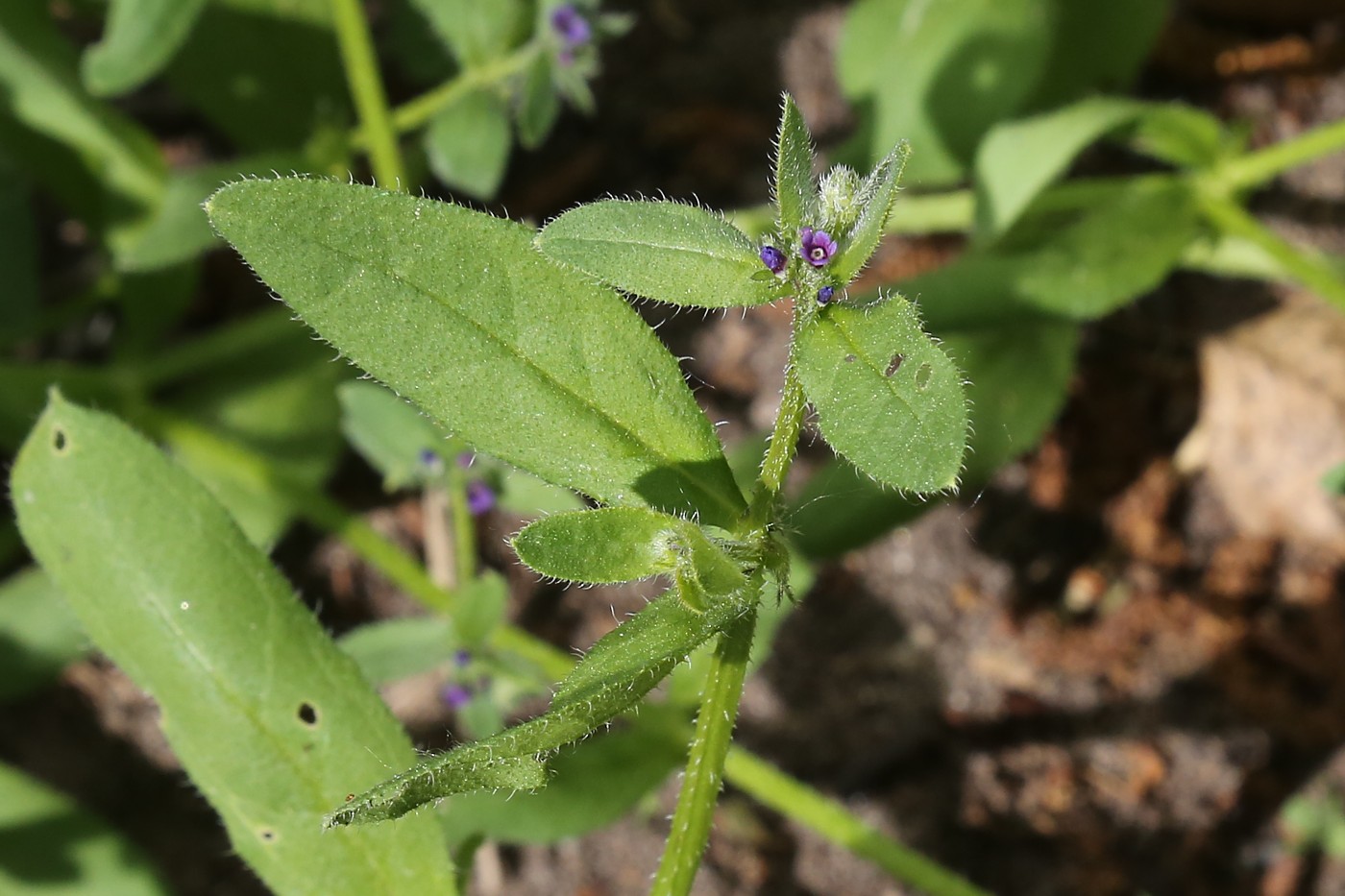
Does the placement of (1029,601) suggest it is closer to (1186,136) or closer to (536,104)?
(1186,136)

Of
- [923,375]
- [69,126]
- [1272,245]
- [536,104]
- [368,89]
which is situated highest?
[69,126]

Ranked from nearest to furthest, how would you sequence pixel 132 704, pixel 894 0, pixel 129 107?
pixel 894 0 < pixel 132 704 < pixel 129 107

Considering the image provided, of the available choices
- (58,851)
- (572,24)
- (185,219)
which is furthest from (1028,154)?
(58,851)

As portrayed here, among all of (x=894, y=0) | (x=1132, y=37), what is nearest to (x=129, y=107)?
(x=894, y=0)

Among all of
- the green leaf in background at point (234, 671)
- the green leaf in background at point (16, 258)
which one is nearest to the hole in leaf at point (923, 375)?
the green leaf in background at point (234, 671)

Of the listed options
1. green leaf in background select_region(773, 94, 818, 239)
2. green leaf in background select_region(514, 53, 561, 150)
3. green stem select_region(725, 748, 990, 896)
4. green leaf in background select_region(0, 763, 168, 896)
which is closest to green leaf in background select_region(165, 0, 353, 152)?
green leaf in background select_region(514, 53, 561, 150)

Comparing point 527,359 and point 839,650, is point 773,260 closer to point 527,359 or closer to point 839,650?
point 527,359

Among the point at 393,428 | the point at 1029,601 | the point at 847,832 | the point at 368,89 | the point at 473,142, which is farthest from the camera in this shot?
the point at 1029,601
